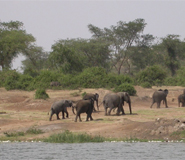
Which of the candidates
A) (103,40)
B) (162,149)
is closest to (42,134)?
(162,149)

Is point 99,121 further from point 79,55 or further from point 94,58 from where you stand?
point 94,58

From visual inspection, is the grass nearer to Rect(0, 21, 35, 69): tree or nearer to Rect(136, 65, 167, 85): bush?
Rect(136, 65, 167, 85): bush

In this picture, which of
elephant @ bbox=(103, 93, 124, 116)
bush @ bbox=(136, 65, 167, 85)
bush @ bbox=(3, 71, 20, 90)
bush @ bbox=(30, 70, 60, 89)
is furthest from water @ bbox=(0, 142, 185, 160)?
bush @ bbox=(136, 65, 167, 85)

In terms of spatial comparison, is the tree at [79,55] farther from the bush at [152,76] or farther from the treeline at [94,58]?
the bush at [152,76]

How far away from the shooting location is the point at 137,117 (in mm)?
22562

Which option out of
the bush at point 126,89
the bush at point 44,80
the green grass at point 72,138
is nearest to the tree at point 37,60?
the bush at point 44,80

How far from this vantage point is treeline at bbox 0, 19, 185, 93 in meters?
35.8

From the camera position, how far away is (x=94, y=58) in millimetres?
57469

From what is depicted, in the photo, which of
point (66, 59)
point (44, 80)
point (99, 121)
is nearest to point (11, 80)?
point (44, 80)

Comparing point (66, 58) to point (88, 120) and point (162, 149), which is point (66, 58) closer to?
point (88, 120)

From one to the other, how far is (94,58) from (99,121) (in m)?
37.0

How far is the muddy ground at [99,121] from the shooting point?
703 inches

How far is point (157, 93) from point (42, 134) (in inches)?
444

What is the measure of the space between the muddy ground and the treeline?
3.89 meters
